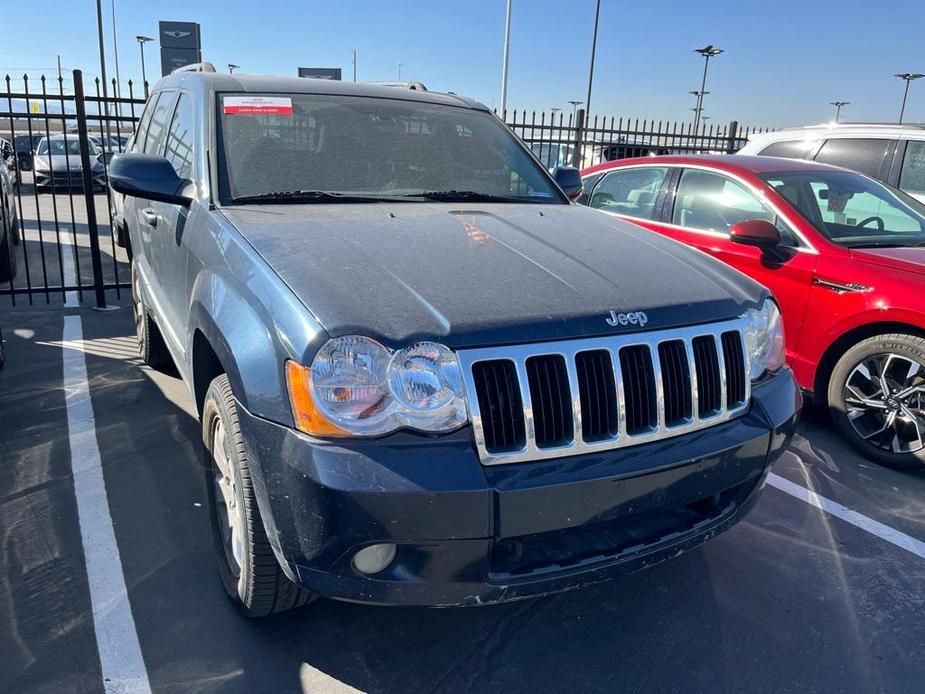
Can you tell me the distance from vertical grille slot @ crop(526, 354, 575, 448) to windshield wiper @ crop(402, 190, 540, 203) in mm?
1492

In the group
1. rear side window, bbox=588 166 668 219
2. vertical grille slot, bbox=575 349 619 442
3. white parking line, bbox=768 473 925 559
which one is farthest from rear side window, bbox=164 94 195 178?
rear side window, bbox=588 166 668 219

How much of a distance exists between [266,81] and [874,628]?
141 inches

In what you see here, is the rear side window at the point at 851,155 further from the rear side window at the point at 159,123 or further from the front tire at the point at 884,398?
the rear side window at the point at 159,123

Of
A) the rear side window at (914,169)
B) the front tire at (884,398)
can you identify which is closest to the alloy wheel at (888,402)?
the front tire at (884,398)

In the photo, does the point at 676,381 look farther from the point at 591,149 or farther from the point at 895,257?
the point at 591,149

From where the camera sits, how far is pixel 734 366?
247 cm

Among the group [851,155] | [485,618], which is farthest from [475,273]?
[851,155]

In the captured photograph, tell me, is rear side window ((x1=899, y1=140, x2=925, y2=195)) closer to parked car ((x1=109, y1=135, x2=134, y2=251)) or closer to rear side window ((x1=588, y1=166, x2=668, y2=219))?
rear side window ((x1=588, y1=166, x2=668, y2=219))

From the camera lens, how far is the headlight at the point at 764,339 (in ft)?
8.51

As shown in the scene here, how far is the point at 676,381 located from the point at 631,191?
393 cm

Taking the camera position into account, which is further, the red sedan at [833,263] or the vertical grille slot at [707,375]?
the red sedan at [833,263]

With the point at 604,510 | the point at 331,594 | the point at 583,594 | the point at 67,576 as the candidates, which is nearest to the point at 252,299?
the point at 331,594

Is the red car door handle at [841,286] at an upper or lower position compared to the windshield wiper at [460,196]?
lower

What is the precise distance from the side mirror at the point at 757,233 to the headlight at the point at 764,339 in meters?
1.86
